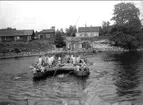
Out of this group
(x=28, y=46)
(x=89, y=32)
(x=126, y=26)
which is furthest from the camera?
(x=89, y=32)

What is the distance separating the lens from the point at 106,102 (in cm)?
1688

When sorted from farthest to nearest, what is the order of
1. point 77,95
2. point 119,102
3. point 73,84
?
point 73,84
point 77,95
point 119,102

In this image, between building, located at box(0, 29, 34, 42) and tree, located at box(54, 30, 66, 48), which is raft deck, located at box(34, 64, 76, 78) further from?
building, located at box(0, 29, 34, 42)

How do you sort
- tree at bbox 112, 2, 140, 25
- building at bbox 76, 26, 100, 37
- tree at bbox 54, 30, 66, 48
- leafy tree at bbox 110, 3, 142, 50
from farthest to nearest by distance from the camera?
building at bbox 76, 26, 100, 37, tree at bbox 54, 30, 66, 48, tree at bbox 112, 2, 140, 25, leafy tree at bbox 110, 3, 142, 50

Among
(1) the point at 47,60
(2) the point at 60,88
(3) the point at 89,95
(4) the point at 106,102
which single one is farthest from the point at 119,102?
(1) the point at 47,60

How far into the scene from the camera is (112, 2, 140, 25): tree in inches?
2697

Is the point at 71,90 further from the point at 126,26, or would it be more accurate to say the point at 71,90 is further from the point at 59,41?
the point at 126,26

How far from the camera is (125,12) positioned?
68.7 meters

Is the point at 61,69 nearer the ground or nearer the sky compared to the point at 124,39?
nearer the ground

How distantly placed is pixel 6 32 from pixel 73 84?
2742 inches

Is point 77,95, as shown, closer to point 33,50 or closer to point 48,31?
point 33,50

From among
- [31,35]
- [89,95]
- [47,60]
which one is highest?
[31,35]

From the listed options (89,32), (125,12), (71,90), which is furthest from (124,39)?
(71,90)

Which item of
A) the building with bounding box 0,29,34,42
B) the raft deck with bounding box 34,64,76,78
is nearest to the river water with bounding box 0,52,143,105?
the raft deck with bounding box 34,64,76,78
